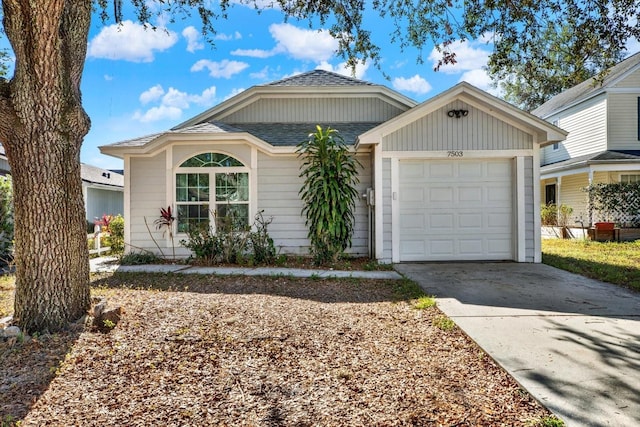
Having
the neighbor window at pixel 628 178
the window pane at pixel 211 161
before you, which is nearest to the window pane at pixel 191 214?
the window pane at pixel 211 161

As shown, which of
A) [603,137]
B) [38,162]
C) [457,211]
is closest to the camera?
[38,162]

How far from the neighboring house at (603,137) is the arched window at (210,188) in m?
12.2

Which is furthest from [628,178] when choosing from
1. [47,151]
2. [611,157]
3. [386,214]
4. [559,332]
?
[47,151]

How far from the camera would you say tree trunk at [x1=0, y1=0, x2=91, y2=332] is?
3.55 meters

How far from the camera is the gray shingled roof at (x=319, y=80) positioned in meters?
11.2

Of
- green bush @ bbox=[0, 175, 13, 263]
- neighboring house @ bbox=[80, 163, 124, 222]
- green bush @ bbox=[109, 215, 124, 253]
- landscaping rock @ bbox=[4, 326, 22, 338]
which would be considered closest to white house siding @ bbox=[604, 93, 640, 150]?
green bush @ bbox=[109, 215, 124, 253]

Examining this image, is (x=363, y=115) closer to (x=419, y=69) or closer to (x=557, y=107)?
(x=419, y=69)

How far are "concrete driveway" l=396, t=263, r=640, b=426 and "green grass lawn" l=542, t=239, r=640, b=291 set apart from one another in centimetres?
56

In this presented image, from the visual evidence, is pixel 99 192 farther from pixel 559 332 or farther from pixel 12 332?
pixel 559 332

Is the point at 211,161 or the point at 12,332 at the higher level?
the point at 211,161

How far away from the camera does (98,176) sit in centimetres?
1850

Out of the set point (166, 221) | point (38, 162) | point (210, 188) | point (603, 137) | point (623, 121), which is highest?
point (623, 121)

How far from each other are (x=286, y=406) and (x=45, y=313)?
266 cm

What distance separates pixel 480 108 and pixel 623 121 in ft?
36.0
